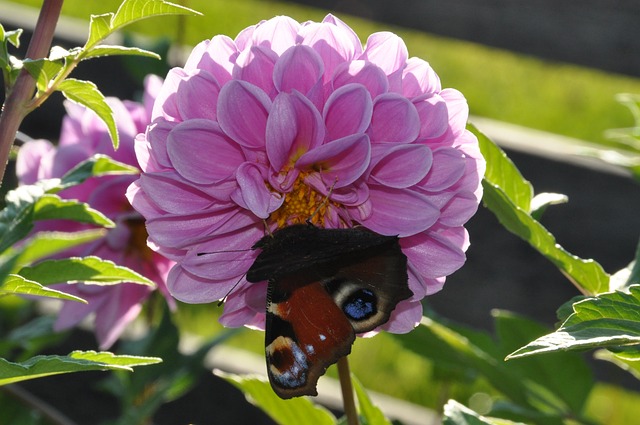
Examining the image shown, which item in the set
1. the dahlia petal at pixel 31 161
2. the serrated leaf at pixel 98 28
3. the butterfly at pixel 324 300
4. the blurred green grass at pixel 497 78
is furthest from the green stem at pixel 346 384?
the blurred green grass at pixel 497 78

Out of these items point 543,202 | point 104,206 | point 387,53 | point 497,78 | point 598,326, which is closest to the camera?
point 598,326

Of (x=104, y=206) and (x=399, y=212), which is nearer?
(x=399, y=212)

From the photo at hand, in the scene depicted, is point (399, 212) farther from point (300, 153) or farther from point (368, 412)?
point (368, 412)

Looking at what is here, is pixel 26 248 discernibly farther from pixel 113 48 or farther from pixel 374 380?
pixel 374 380

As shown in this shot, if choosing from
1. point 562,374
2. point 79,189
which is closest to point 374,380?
point 562,374

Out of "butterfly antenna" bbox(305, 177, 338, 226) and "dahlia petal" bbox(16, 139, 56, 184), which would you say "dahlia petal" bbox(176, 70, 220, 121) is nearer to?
"butterfly antenna" bbox(305, 177, 338, 226)

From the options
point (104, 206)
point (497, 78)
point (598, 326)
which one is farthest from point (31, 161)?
point (497, 78)

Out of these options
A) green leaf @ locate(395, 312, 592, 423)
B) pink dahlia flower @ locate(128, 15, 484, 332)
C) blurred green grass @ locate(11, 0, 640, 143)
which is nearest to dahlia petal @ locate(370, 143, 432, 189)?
pink dahlia flower @ locate(128, 15, 484, 332)
